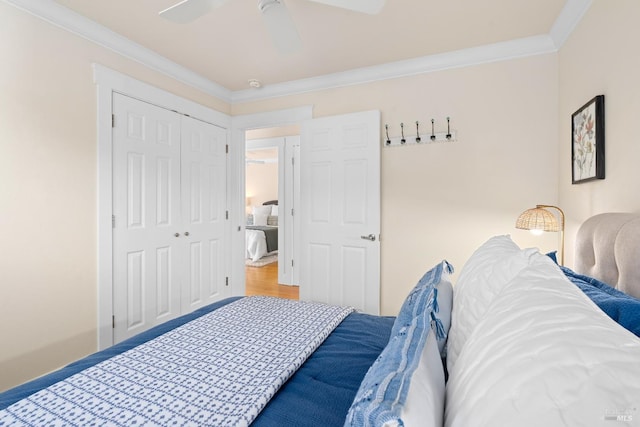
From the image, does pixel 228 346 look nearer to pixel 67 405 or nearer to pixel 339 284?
pixel 67 405

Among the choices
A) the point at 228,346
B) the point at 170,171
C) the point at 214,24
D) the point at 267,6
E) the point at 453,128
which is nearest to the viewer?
the point at 228,346

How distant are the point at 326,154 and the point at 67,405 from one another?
2.57 meters

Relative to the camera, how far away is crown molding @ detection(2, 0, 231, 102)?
1.97 m

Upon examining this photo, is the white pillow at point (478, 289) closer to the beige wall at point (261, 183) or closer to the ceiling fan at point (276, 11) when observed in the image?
the ceiling fan at point (276, 11)

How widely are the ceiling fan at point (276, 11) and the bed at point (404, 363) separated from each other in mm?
1298

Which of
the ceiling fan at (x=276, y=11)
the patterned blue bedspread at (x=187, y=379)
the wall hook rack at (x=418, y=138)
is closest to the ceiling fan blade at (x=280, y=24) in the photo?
the ceiling fan at (x=276, y=11)

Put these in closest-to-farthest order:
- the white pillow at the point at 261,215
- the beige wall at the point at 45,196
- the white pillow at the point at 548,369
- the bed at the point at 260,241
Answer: the white pillow at the point at 548,369 → the beige wall at the point at 45,196 → the bed at the point at 260,241 → the white pillow at the point at 261,215

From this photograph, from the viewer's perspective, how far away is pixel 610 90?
5.14 ft

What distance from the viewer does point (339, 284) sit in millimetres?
2988

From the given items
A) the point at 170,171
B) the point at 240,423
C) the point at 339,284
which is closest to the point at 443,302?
the point at 240,423

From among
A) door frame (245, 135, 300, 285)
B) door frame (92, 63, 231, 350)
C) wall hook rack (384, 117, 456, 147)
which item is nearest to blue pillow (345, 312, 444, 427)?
wall hook rack (384, 117, 456, 147)

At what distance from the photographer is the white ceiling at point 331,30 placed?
203 cm

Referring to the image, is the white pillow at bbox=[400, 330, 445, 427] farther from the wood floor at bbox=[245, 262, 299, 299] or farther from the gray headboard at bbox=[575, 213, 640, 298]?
the wood floor at bbox=[245, 262, 299, 299]

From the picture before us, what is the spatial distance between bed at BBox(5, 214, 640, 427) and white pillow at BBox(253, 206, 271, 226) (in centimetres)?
550
